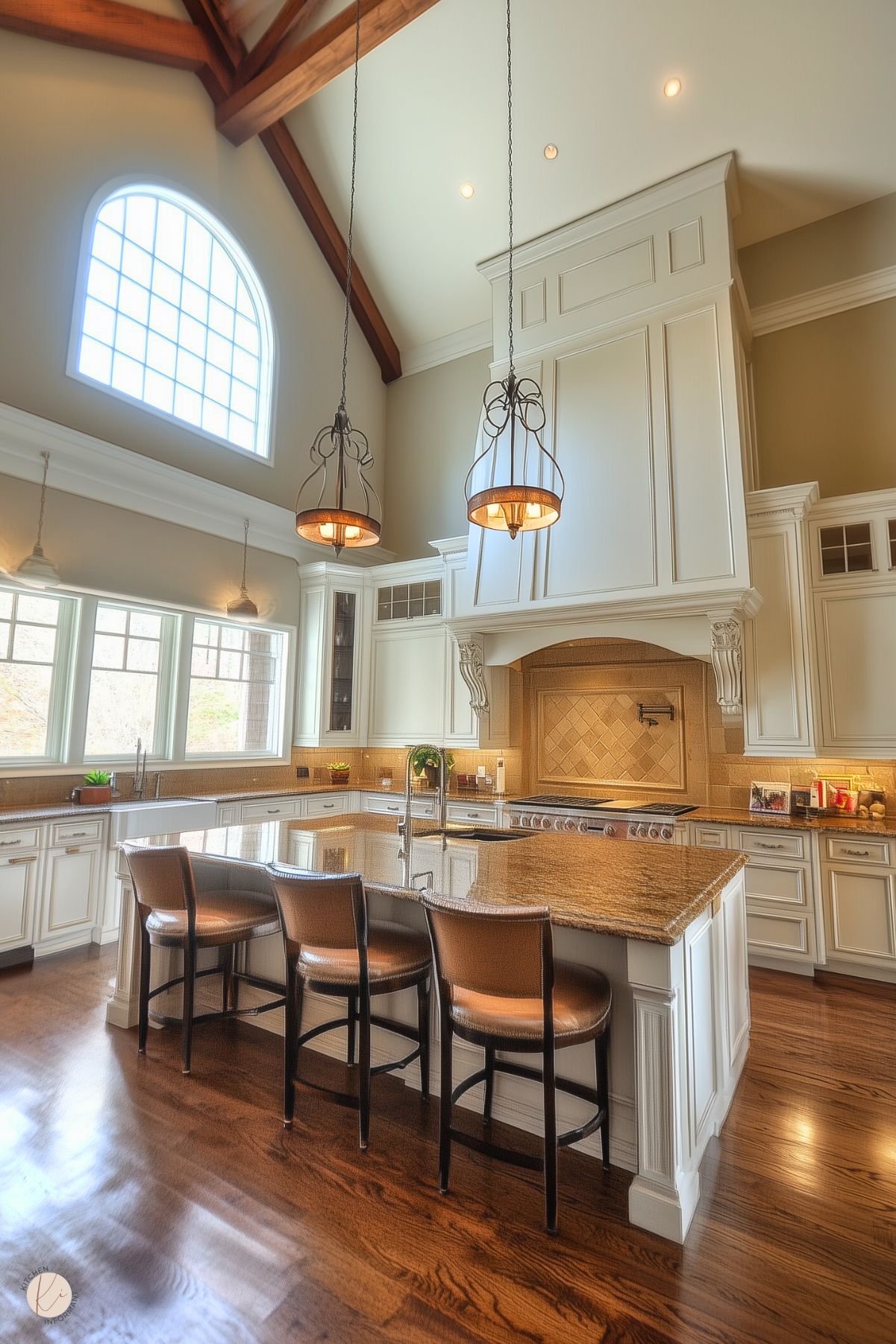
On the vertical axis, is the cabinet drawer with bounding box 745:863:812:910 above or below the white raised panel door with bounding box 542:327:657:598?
below

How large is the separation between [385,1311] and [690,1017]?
1082 millimetres

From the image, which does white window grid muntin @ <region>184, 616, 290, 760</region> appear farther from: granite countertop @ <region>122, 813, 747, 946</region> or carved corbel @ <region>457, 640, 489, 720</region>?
granite countertop @ <region>122, 813, 747, 946</region>

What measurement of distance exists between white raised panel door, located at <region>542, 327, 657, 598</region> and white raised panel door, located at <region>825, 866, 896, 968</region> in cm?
215

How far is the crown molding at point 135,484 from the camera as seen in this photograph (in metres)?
4.20

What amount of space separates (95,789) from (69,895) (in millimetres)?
702

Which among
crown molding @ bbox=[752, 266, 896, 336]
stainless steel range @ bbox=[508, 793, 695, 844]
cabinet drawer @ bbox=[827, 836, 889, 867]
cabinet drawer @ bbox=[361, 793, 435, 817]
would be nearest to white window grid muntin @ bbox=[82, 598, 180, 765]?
cabinet drawer @ bbox=[361, 793, 435, 817]

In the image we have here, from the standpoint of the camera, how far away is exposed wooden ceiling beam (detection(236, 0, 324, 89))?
4898 mm

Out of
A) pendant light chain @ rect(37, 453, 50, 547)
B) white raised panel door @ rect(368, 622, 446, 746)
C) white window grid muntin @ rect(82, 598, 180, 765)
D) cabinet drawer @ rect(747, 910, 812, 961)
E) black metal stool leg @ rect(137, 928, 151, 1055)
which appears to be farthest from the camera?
white raised panel door @ rect(368, 622, 446, 746)

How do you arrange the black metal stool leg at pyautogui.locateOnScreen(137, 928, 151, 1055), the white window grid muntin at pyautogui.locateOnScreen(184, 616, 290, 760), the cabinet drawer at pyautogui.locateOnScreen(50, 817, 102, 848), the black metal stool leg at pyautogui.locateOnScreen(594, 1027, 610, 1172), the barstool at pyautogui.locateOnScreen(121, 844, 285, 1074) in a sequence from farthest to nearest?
the white window grid muntin at pyautogui.locateOnScreen(184, 616, 290, 760) < the cabinet drawer at pyautogui.locateOnScreen(50, 817, 102, 848) < the black metal stool leg at pyautogui.locateOnScreen(137, 928, 151, 1055) < the barstool at pyautogui.locateOnScreen(121, 844, 285, 1074) < the black metal stool leg at pyautogui.locateOnScreen(594, 1027, 610, 1172)

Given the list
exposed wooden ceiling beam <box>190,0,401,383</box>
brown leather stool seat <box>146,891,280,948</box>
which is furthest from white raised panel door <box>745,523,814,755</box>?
exposed wooden ceiling beam <box>190,0,401,383</box>

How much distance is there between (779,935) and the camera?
3920mm

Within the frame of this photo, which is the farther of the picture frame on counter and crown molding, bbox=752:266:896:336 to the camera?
crown molding, bbox=752:266:896:336

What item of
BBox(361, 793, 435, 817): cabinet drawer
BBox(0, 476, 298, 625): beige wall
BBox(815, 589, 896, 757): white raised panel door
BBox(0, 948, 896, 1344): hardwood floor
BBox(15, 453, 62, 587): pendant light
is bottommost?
BBox(0, 948, 896, 1344): hardwood floor

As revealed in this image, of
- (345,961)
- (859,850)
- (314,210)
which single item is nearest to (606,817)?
(859,850)
